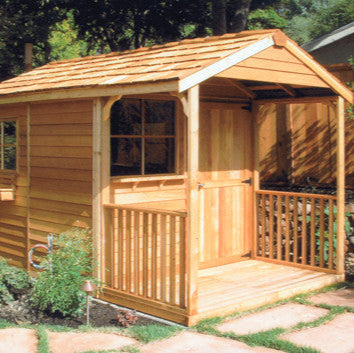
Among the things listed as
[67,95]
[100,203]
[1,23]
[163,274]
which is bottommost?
[163,274]

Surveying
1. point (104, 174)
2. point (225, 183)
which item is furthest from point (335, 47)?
point (104, 174)

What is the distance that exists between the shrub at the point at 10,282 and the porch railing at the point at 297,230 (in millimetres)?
3157

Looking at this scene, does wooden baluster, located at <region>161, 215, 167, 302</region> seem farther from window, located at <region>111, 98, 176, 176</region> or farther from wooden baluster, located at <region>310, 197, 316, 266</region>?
wooden baluster, located at <region>310, 197, 316, 266</region>

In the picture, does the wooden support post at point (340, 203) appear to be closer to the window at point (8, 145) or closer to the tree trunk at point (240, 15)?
the window at point (8, 145)

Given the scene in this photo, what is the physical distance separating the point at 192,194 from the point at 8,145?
364cm

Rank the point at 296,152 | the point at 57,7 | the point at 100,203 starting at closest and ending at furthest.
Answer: the point at 100,203 → the point at 296,152 → the point at 57,7

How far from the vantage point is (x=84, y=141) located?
697 cm

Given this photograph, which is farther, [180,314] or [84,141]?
[84,141]

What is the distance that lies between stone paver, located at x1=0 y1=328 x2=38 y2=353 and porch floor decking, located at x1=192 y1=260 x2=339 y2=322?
1.51 m

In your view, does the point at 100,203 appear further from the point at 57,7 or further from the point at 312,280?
the point at 57,7

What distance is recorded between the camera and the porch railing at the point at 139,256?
19.8 feet

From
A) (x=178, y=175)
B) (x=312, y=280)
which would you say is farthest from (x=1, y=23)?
(x=312, y=280)

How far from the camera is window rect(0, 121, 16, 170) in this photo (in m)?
8.38

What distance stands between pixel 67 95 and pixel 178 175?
1.59 meters
